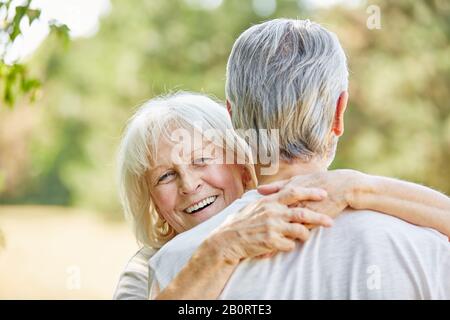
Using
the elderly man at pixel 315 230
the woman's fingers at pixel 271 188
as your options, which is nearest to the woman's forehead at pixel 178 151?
the elderly man at pixel 315 230

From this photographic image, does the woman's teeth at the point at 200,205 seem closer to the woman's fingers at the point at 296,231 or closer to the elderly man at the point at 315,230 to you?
the elderly man at the point at 315,230

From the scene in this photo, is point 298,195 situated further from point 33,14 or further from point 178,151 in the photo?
point 33,14

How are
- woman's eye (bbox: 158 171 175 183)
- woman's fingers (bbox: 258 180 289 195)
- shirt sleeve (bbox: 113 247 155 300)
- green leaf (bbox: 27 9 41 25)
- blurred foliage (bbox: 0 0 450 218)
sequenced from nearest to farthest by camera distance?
1. woman's fingers (bbox: 258 180 289 195)
2. shirt sleeve (bbox: 113 247 155 300)
3. green leaf (bbox: 27 9 41 25)
4. woman's eye (bbox: 158 171 175 183)
5. blurred foliage (bbox: 0 0 450 218)

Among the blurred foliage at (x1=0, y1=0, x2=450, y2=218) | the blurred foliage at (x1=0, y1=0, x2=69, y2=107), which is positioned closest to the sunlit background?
the blurred foliage at (x1=0, y1=0, x2=450, y2=218)

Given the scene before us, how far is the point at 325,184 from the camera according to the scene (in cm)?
174

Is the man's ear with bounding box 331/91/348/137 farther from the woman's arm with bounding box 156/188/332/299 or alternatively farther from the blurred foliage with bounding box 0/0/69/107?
the blurred foliage with bounding box 0/0/69/107

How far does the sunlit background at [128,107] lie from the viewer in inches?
488

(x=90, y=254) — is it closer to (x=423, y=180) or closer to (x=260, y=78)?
(x=423, y=180)

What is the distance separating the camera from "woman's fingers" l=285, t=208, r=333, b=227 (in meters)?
1.66

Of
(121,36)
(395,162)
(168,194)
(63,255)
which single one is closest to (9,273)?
(63,255)

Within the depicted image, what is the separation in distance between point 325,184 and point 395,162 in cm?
1074

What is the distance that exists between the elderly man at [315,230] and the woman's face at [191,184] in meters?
0.69

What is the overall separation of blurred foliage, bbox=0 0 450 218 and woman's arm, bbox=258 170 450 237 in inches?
362

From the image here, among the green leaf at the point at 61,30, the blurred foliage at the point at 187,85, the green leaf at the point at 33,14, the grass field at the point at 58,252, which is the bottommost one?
the grass field at the point at 58,252
